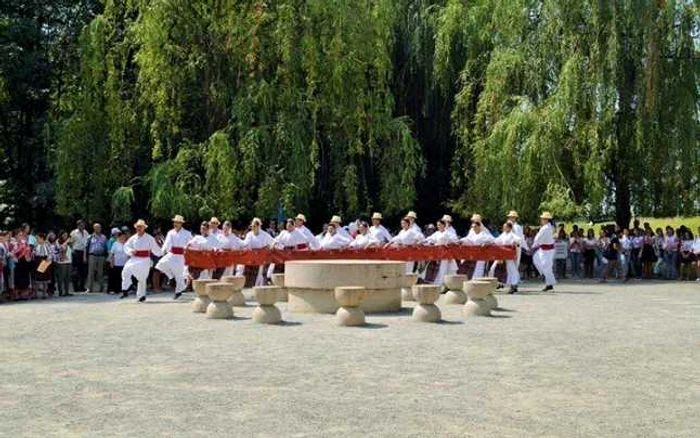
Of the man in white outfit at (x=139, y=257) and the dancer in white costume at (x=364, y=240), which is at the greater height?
the dancer in white costume at (x=364, y=240)

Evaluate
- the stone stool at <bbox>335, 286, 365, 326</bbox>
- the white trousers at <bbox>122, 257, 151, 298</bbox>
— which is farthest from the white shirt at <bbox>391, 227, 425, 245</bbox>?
the stone stool at <bbox>335, 286, 365, 326</bbox>

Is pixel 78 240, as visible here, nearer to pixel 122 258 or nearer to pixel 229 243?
pixel 122 258

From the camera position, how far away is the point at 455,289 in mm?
16234

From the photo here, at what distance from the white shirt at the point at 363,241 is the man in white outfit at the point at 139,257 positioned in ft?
14.6

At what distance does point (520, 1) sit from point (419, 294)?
15178 mm

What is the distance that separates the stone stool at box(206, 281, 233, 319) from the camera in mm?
13625

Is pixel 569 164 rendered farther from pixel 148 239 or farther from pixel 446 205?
pixel 148 239

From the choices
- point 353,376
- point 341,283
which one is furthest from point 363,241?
point 353,376

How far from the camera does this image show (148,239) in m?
18.2

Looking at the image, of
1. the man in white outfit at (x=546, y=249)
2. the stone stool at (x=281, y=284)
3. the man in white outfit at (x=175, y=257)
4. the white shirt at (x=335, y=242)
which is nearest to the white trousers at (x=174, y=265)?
the man in white outfit at (x=175, y=257)

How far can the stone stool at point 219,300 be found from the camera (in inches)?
536

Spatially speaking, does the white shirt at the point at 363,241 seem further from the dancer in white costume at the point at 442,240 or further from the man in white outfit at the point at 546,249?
the man in white outfit at the point at 546,249

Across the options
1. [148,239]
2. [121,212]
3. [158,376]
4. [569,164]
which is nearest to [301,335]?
[158,376]

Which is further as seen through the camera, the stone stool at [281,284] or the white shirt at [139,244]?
the white shirt at [139,244]
